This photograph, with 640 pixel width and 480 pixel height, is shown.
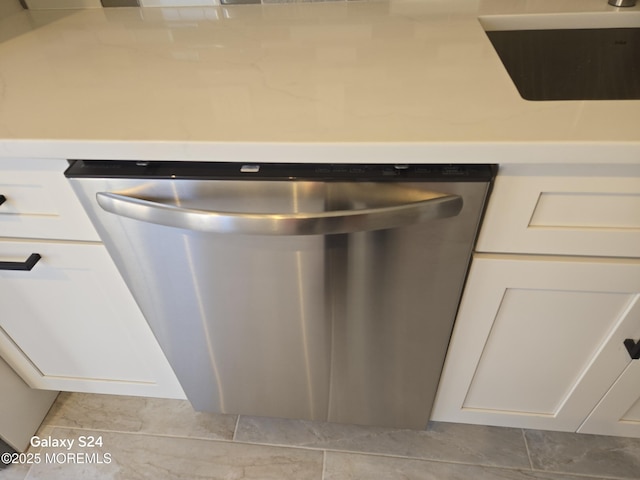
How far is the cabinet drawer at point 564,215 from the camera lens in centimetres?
63

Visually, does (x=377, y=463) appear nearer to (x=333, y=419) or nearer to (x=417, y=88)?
(x=333, y=419)

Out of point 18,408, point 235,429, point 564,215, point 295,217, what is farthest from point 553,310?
point 18,408

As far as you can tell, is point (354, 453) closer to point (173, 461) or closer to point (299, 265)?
point (173, 461)

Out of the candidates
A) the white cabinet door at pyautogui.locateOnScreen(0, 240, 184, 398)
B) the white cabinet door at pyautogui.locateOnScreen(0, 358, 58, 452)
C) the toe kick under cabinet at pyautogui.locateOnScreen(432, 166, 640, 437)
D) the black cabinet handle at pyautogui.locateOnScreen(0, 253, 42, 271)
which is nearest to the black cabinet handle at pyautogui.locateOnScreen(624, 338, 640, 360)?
the toe kick under cabinet at pyautogui.locateOnScreen(432, 166, 640, 437)

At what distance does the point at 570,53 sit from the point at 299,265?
77 centimetres

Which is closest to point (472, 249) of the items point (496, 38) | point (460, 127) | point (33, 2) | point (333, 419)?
point (460, 127)

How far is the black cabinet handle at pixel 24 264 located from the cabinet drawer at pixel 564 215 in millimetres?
852

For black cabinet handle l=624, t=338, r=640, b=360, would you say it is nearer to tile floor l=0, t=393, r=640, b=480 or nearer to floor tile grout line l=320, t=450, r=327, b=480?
tile floor l=0, t=393, r=640, b=480

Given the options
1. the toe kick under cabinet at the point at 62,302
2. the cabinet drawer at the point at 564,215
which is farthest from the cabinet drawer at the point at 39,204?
the cabinet drawer at the point at 564,215

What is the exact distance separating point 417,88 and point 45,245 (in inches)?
30.1

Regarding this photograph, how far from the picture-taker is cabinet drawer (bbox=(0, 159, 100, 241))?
714 mm

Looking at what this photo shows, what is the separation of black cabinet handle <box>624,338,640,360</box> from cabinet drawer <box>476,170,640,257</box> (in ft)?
0.74

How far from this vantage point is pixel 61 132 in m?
0.65

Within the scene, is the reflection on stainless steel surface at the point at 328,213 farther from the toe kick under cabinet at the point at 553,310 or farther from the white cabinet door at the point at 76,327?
the white cabinet door at the point at 76,327
